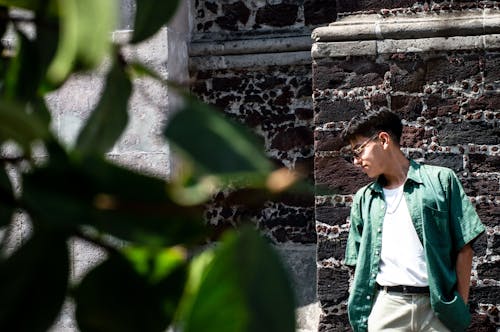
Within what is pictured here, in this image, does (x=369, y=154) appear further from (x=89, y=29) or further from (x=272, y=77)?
(x=89, y=29)

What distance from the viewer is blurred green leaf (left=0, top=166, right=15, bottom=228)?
0.47 m

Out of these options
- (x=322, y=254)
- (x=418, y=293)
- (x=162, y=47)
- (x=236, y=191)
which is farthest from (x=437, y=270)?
(x=236, y=191)

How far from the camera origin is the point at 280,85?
20.5 feet

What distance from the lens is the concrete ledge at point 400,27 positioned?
16.4 ft

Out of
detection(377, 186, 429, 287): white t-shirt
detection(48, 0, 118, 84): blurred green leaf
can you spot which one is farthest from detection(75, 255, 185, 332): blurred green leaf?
detection(377, 186, 429, 287): white t-shirt

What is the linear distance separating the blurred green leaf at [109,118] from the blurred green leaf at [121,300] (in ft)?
0.18

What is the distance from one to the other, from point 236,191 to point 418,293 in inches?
143

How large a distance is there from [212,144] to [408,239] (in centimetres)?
368

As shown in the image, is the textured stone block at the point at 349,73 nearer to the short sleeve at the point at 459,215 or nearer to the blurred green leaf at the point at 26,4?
the short sleeve at the point at 459,215

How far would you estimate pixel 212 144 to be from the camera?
0.41m

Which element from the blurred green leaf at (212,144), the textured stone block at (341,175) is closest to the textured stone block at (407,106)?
the textured stone block at (341,175)

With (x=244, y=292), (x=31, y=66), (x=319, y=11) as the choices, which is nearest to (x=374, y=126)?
(x=319, y=11)

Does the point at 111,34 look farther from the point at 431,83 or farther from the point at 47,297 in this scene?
the point at 431,83

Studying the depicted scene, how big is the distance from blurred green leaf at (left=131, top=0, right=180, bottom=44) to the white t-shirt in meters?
3.57
